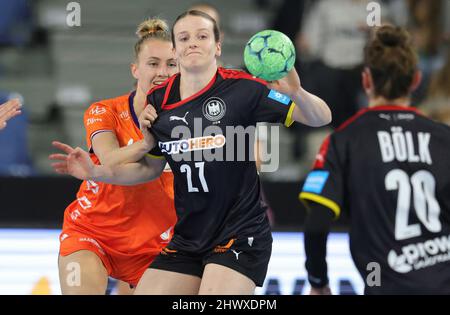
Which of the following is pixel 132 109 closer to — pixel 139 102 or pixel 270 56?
pixel 139 102

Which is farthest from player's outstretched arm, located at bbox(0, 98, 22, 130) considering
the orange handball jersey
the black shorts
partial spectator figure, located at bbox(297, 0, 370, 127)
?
partial spectator figure, located at bbox(297, 0, 370, 127)

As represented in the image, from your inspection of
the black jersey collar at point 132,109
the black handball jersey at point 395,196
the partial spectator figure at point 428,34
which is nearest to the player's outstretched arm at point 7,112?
the black jersey collar at point 132,109

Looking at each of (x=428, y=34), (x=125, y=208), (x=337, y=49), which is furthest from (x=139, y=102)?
(x=428, y=34)

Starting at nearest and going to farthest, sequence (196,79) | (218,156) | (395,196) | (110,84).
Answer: (395,196) → (218,156) → (196,79) → (110,84)

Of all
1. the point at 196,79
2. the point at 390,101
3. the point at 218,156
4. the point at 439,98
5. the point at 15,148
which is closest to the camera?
the point at 390,101

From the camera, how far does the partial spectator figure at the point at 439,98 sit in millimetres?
8172

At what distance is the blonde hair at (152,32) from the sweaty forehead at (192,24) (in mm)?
639

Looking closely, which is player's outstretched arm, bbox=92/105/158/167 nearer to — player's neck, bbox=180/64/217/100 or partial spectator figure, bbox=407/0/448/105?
player's neck, bbox=180/64/217/100

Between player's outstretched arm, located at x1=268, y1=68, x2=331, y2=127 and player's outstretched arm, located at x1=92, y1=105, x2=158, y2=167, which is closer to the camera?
player's outstretched arm, located at x1=268, y1=68, x2=331, y2=127

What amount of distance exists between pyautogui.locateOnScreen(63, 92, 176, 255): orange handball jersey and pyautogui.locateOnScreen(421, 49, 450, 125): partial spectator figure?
376 centimetres

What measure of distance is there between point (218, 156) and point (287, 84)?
60 centimetres

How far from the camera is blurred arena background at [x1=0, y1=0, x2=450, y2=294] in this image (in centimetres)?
708

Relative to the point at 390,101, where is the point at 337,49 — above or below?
above

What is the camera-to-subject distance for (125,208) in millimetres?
5309
